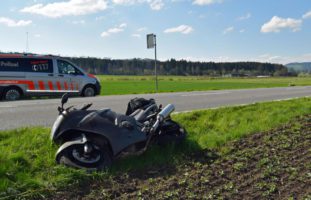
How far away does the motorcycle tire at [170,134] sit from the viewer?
5031 millimetres

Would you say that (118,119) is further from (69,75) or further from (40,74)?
(69,75)

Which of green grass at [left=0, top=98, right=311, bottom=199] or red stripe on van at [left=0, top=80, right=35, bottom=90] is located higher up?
red stripe on van at [left=0, top=80, right=35, bottom=90]

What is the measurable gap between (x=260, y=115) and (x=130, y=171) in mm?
4936

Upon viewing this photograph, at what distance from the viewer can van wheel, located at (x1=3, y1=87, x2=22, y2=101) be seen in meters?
13.4

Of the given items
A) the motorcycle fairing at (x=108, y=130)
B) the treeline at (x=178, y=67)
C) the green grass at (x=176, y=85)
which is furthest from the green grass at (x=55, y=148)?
the treeline at (x=178, y=67)

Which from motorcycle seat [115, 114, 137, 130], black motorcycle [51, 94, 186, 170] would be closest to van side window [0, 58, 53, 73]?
black motorcycle [51, 94, 186, 170]

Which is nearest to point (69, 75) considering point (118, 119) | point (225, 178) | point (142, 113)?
point (142, 113)

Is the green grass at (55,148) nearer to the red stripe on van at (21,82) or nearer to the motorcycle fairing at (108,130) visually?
the motorcycle fairing at (108,130)

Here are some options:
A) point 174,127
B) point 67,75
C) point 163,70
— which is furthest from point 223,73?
point 174,127

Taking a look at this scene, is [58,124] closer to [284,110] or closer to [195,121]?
[195,121]

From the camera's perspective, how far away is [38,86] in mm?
14234

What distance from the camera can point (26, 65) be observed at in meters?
14.1

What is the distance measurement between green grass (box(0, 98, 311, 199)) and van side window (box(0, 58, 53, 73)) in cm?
892

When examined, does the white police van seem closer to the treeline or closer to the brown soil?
the brown soil
